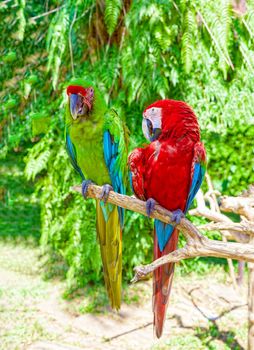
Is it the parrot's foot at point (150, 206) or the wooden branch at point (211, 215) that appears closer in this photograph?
the parrot's foot at point (150, 206)

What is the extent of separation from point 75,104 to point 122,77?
1.49m

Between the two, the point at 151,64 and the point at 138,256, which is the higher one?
the point at 151,64

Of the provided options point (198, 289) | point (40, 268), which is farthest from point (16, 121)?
point (198, 289)

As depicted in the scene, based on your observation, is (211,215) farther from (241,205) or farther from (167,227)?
(167,227)

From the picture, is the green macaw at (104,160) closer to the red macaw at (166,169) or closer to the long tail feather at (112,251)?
the long tail feather at (112,251)

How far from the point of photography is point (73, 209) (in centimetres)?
297

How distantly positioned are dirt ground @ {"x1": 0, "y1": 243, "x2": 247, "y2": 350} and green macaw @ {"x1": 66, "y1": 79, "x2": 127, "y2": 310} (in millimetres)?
1413

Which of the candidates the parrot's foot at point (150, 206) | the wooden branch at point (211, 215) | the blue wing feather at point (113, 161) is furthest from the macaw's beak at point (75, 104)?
the wooden branch at point (211, 215)

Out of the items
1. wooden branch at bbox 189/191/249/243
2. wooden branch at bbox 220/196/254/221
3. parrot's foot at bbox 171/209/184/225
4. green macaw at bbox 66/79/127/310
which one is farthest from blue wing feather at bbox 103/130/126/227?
wooden branch at bbox 189/191/249/243

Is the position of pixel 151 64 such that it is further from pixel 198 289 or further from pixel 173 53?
pixel 198 289

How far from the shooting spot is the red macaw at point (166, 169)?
1.20m

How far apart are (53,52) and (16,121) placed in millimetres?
617

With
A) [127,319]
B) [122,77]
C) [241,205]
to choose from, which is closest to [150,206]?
[241,205]

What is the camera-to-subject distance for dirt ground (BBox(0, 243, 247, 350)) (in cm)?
278
